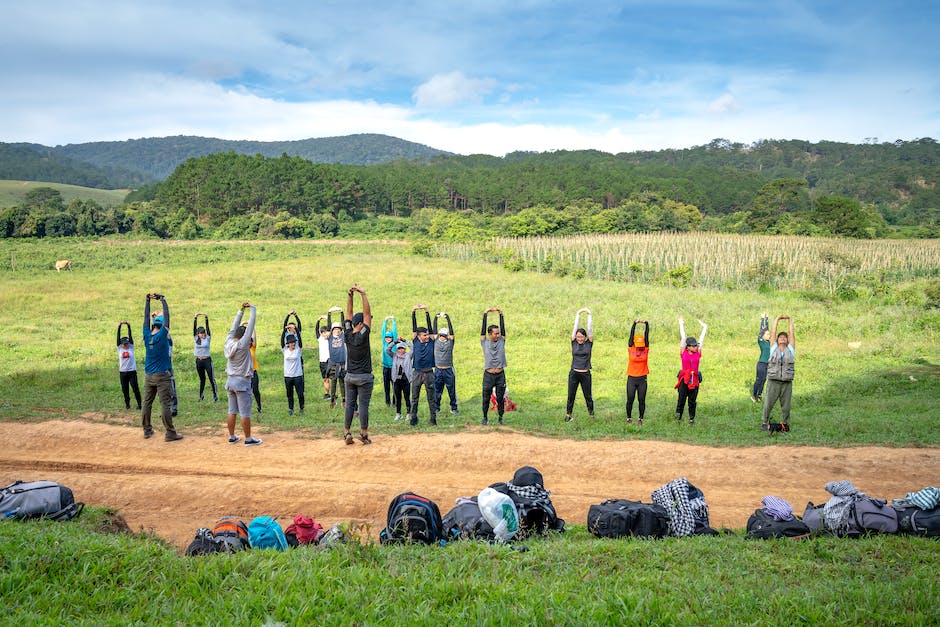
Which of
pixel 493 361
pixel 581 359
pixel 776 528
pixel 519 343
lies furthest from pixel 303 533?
pixel 519 343

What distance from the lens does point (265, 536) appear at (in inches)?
249

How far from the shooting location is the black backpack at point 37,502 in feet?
21.5

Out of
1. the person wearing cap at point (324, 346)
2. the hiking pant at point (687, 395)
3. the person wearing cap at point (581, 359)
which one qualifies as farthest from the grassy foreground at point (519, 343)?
the person wearing cap at point (324, 346)

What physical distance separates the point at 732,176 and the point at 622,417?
385ft

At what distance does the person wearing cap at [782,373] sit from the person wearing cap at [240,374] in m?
9.31

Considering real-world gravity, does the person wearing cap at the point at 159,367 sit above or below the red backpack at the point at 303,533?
above

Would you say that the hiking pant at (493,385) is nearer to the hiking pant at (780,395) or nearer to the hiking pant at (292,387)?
the hiking pant at (292,387)

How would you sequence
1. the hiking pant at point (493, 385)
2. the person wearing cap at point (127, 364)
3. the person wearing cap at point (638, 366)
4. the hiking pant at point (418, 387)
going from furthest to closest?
the person wearing cap at point (127, 364)
the hiking pant at point (418, 387)
the hiking pant at point (493, 385)
the person wearing cap at point (638, 366)

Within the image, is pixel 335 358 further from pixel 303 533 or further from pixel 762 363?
pixel 762 363

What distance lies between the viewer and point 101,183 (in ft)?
636

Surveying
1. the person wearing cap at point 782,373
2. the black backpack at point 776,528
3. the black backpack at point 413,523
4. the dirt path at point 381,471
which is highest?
the person wearing cap at point 782,373

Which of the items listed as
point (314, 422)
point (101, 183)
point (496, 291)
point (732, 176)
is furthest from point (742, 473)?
point (101, 183)

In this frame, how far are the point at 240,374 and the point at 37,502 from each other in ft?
13.5

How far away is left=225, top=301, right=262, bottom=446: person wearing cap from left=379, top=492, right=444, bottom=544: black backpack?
5203 millimetres
